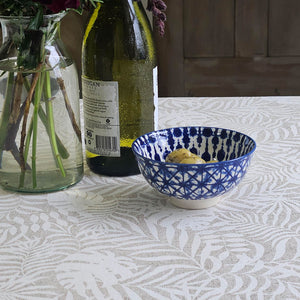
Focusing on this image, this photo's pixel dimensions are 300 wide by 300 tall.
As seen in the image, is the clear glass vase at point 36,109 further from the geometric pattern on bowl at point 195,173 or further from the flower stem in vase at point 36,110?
the geometric pattern on bowl at point 195,173

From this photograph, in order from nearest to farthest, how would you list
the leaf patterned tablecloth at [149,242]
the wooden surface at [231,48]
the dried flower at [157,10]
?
1. the leaf patterned tablecloth at [149,242]
2. the dried flower at [157,10]
3. the wooden surface at [231,48]

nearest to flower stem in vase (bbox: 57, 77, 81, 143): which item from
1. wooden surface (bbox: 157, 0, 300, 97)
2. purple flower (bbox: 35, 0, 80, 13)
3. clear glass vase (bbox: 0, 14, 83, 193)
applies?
clear glass vase (bbox: 0, 14, 83, 193)

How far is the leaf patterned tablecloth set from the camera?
544 mm

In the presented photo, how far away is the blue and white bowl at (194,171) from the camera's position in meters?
0.66

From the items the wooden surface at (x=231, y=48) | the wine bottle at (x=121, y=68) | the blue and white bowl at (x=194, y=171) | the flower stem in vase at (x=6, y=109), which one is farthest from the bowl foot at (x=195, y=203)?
the wooden surface at (x=231, y=48)

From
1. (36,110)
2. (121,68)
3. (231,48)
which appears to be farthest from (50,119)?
(231,48)

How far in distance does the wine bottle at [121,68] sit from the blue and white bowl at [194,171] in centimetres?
6

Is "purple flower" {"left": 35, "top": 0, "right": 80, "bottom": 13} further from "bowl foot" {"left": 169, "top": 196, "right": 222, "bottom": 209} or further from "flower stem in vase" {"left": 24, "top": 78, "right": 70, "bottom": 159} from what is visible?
"bowl foot" {"left": 169, "top": 196, "right": 222, "bottom": 209}

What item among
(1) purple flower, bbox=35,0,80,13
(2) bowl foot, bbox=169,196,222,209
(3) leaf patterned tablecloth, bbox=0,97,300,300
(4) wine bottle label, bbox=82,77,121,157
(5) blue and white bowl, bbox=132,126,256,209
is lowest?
(3) leaf patterned tablecloth, bbox=0,97,300,300

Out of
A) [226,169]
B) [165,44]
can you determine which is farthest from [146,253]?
[165,44]

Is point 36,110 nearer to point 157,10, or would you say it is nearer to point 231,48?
point 157,10

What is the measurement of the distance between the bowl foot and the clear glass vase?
172mm

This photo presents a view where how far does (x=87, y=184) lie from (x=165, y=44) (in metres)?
1.65

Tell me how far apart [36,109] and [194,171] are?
0.23 meters
